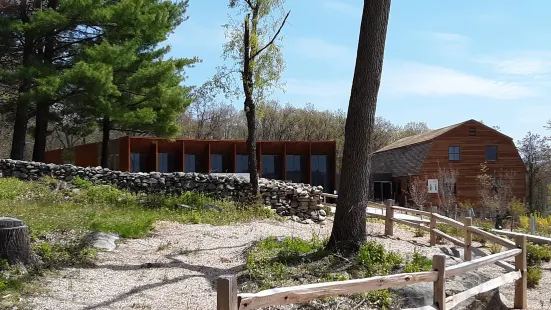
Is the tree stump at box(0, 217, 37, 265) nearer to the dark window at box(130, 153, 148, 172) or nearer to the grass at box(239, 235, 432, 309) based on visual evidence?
the grass at box(239, 235, 432, 309)

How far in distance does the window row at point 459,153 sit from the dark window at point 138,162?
21586 millimetres

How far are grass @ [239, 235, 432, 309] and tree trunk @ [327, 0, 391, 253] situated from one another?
0.51 meters

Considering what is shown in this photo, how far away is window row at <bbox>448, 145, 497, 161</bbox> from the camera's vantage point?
120 feet

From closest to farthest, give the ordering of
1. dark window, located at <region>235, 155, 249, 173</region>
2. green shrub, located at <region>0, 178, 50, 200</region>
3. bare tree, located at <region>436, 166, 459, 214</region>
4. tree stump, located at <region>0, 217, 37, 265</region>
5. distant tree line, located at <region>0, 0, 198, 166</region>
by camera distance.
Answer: tree stump, located at <region>0, 217, 37, 265</region>
green shrub, located at <region>0, 178, 50, 200</region>
distant tree line, located at <region>0, 0, 198, 166</region>
dark window, located at <region>235, 155, 249, 173</region>
bare tree, located at <region>436, 166, 459, 214</region>

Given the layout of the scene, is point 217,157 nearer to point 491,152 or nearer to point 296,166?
point 296,166

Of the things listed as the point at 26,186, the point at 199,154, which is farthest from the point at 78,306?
the point at 199,154

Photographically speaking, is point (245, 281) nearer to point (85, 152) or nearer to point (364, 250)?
point (364, 250)

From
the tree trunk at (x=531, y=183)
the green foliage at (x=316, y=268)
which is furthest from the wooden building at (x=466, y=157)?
the green foliage at (x=316, y=268)

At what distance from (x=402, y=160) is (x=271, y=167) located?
15066 mm

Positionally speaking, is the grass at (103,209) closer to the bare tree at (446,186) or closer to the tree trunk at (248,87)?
the tree trunk at (248,87)

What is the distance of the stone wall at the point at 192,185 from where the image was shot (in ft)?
56.5

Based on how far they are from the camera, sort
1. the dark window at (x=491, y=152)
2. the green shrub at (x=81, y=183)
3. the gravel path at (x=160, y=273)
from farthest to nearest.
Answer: the dark window at (x=491, y=152), the green shrub at (x=81, y=183), the gravel path at (x=160, y=273)

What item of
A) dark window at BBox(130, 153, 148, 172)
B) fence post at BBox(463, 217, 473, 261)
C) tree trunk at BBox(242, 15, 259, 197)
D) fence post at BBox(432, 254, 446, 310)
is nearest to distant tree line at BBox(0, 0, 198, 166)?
dark window at BBox(130, 153, 148, 172)

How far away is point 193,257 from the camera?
9.01 metres
